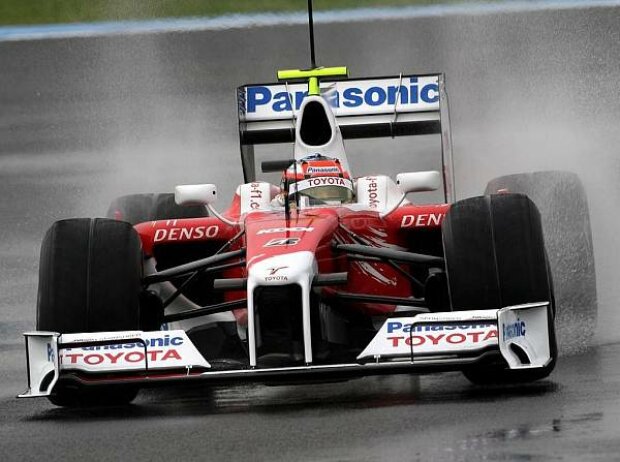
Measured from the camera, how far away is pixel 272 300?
391 inches

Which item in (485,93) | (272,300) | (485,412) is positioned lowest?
(485,412)

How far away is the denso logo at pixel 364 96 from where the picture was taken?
46.8 ft

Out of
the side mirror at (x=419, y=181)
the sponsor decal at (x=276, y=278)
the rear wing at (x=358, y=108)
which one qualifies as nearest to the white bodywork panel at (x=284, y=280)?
the sponsor decal at (x=276, y=278)

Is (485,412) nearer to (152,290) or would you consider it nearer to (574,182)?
(152,290)

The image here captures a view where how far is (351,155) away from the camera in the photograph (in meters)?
19.8

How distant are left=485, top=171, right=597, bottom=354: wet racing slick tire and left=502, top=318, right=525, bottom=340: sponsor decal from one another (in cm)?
249

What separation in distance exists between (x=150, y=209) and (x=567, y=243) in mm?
3256

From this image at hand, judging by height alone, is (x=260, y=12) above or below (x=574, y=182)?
above

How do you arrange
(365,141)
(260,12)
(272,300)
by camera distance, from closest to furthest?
(272,300) → (365,141) → (260,12)

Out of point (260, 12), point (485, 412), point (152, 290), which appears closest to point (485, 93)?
point (260, 12)

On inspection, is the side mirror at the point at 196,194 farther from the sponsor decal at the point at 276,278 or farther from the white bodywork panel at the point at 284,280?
the sponsor decal at the point at 276,278

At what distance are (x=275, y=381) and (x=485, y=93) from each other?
12071 millimetres

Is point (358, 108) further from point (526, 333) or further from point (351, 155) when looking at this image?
point (351, 155)

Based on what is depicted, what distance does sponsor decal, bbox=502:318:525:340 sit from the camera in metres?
9.84
